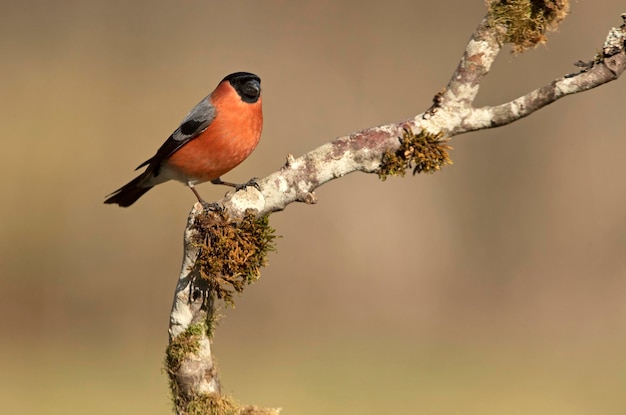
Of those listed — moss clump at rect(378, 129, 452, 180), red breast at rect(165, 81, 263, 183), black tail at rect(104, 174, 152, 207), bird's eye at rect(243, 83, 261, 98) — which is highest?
bird's eye at rect(243, 83, 261, 98)

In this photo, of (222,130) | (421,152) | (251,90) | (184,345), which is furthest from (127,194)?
(421,152)

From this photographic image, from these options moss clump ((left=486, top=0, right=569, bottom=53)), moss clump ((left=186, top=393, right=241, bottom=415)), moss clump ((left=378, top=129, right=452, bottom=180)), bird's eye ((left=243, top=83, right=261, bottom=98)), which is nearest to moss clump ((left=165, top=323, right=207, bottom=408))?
moss clump ((left=186, top=393, right=241, bottom=415))

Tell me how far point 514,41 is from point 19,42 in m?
7.84

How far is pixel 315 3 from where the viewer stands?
10.3 metres

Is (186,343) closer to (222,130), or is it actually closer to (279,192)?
(279,192)

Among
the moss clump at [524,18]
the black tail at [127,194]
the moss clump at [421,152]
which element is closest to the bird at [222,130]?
the black tail at [127,194]

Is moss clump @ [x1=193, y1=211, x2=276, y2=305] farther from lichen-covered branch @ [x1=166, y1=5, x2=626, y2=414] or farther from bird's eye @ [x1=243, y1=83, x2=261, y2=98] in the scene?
bird's eye @ [x1=243, y1=83, x2=261, y2=98]

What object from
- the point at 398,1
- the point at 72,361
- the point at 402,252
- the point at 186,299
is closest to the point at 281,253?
the point at 402,252

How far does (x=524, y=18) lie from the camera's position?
140 inches

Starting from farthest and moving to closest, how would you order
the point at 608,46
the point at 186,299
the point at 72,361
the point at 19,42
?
the point at 19,42
the point at 72,361
the point at 186,299
the point at 608,46

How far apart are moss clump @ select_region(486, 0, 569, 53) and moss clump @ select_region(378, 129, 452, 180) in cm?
52

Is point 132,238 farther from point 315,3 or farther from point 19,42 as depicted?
point 315,3

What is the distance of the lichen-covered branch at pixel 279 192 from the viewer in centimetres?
336

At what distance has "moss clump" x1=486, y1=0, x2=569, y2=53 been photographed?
3.50 metres
